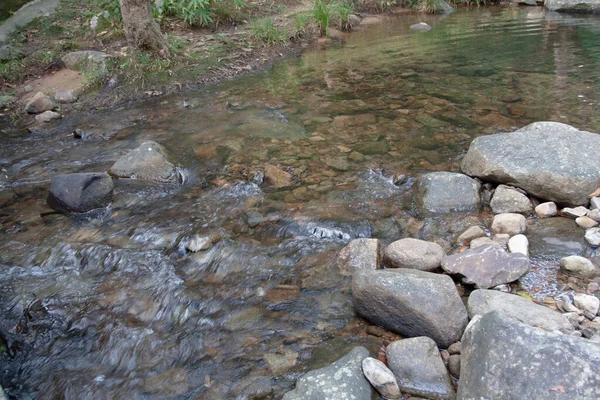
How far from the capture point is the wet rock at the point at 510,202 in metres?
3.21

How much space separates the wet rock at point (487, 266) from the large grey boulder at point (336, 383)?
0.86 meters

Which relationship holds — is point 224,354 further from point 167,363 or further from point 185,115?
point 185,115

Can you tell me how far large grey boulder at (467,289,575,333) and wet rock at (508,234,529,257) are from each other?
51cm

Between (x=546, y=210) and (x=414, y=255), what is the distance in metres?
1.13

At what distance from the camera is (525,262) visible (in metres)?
2.57

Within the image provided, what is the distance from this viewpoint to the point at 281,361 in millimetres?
2234

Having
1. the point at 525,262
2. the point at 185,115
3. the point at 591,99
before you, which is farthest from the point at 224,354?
the point at 591,99

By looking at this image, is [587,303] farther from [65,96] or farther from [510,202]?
[65,96]

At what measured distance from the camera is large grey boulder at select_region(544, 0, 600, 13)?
420 inches

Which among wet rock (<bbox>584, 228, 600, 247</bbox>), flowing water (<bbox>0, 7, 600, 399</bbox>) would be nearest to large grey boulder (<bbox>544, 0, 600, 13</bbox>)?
flowing water (<bbox>0, 7, 600, 399</bbox>)

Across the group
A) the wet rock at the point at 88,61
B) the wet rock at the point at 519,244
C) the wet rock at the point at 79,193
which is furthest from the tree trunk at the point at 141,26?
the wet rock at the point at 519,244

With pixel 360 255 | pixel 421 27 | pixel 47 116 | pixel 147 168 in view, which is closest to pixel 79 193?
pixel 147 168

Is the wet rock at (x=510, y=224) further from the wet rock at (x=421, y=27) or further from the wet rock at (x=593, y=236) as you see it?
the wet rock at (x=421, y=27)

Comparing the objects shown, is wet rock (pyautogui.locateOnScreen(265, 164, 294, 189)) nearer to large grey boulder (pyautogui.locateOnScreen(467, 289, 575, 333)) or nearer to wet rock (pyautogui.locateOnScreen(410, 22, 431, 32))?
large grey boulder (pyautogui.locateOnScreen(467, 289, 575, 333))
